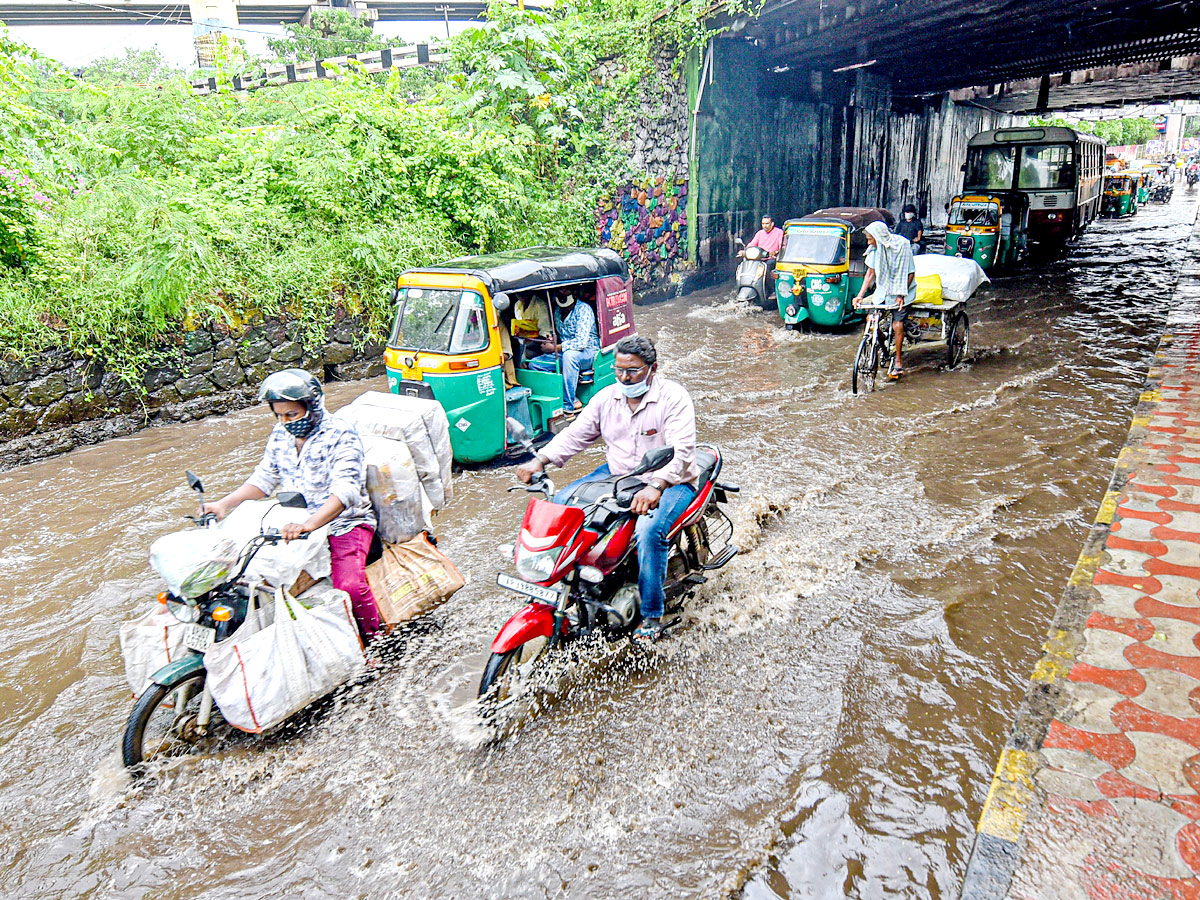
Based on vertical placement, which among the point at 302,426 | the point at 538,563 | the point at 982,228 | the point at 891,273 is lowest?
the point at 538,563

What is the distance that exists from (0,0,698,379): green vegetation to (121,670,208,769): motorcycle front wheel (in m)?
6.54

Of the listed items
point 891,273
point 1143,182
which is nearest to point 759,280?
point 891,273

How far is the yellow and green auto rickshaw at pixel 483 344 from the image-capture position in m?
7.21

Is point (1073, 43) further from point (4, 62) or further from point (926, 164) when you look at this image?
point (4, 62)

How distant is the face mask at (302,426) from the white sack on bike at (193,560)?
2.35 feet

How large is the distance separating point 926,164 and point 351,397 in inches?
Result: 1126

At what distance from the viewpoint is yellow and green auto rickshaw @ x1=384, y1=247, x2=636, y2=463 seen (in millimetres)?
7207

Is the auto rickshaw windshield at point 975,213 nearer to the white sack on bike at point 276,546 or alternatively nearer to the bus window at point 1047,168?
the bus window at point 1047,168

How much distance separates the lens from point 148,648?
3701 millimetres

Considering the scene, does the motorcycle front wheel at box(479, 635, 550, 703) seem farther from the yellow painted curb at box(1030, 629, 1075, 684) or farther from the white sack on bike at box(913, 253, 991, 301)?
the white sack on bike at box(913, 253, 991, 301)

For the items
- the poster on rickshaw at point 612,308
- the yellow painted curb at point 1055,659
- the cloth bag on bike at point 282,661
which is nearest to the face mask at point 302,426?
the cloth bag on bike at point 282,661

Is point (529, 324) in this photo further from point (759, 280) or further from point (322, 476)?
point (759, 280)

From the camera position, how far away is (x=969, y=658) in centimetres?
437

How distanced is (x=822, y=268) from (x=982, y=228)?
750 cm
